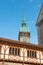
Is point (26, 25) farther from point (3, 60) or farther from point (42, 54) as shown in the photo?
point (3, 60)

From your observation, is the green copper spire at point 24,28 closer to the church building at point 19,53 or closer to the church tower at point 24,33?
the church tower at point 24,33

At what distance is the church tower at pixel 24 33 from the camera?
220 feet

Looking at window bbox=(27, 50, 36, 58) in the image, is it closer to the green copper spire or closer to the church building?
the church building

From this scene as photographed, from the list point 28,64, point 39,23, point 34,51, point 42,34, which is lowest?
point 28,64

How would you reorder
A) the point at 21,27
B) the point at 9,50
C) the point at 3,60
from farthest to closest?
the point at 21,27
the point at 9,50
the point at 3,60

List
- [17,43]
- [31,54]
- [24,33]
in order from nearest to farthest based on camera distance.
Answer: [17,43] → [31,54] → [24,33]

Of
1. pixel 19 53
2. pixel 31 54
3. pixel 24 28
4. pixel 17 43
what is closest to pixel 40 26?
pixel 31 54

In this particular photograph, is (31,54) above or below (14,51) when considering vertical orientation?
below

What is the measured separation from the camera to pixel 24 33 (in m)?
71.1

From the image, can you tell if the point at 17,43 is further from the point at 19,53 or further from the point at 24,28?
the point at 24,28

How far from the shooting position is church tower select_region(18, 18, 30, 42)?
67.2 metres

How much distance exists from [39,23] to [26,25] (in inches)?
1173

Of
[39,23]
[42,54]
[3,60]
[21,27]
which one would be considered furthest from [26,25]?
[3,60]

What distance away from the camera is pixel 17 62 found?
2895 centimetres
